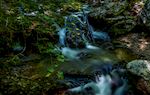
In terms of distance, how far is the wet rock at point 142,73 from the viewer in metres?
5.04

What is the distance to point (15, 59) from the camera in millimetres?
5887

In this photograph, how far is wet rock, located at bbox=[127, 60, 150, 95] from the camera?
5.04 metres

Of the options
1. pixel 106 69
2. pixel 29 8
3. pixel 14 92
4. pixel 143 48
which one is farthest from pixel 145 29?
pixel 14 92

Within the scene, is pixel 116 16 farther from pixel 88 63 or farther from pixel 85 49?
pixel 88 63

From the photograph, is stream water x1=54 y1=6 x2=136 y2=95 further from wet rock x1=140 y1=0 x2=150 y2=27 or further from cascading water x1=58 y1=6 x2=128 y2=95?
wet rock x1=140 y1=0 x2=150 y2=27

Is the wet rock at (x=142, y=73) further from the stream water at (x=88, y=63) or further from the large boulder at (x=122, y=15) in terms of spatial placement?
the large boulder at (x=122, y=15)

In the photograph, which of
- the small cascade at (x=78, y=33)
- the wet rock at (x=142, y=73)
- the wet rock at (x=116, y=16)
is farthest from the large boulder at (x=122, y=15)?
the wet rock at (x=142, y=73)

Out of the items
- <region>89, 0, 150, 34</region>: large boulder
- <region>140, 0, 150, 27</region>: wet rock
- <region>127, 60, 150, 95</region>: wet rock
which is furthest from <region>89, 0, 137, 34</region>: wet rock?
<region>127, 60, 150, 95</region>: wet rock

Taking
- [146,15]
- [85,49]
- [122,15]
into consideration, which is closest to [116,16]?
[122,15]

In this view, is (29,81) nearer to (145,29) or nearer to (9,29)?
(9,29)

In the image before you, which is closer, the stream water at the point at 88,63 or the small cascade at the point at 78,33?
the stream water at the point at 88,63

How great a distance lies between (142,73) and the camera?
513 centimetres

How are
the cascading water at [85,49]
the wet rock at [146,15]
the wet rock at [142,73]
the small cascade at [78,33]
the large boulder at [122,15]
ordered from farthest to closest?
1. the large boulder at [122,15]
2. the wet rock at [146,15]
3. the small cascade at [78,33]
4. the cascading water at [85,49]
5. the wet rock at [142,73]

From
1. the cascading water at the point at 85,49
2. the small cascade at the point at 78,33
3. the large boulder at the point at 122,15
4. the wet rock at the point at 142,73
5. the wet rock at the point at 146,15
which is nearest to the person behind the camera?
the wet rock at the point at 142,73
